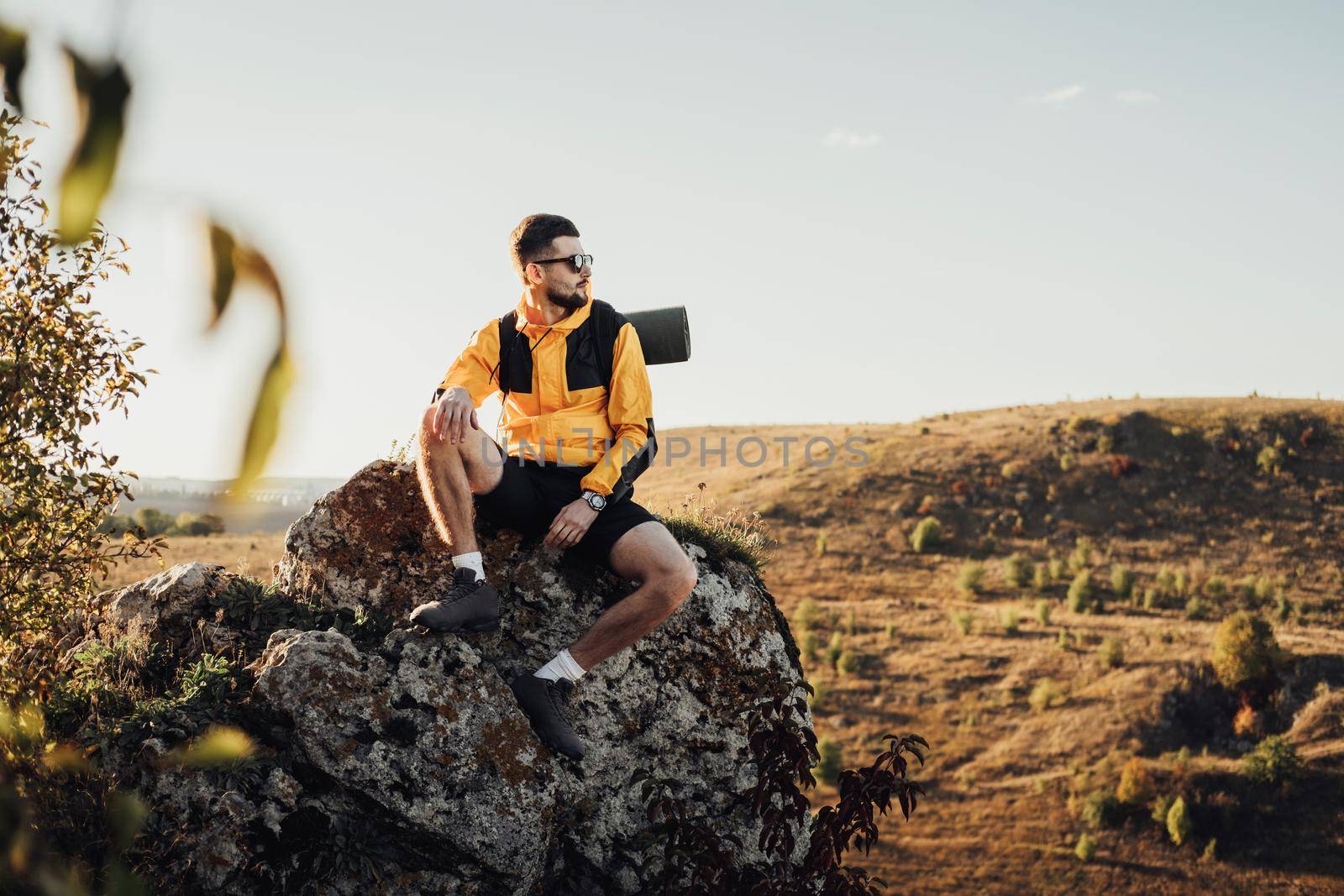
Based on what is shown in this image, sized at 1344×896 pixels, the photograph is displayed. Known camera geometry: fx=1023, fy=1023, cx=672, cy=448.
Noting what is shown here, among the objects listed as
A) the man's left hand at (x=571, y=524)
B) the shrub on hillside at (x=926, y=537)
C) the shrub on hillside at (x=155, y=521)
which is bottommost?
the shrub on hillside at (x=926, y=537)

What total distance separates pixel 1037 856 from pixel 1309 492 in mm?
30637

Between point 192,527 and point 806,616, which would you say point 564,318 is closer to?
point 192,527

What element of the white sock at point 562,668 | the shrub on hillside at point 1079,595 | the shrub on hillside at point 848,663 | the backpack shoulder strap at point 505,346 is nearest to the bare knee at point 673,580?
the white sock at point 562,668

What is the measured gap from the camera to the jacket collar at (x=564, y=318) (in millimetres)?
5828

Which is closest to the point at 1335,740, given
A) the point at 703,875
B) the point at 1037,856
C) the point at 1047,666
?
the point at 1047,666

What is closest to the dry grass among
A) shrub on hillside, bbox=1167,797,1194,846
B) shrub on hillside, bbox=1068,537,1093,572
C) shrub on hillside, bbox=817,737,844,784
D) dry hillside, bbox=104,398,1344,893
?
dry hillside, bbox=104,398,1344,893

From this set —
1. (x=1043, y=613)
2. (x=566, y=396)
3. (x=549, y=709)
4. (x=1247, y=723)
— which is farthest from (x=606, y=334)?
(x=1043, y=613)

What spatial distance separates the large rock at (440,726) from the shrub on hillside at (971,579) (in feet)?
110

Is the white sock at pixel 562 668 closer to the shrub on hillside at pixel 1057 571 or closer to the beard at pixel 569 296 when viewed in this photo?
the beard at pixel 569 296

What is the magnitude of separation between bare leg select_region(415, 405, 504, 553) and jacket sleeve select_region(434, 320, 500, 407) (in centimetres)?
33

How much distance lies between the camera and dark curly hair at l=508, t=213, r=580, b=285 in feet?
19.0

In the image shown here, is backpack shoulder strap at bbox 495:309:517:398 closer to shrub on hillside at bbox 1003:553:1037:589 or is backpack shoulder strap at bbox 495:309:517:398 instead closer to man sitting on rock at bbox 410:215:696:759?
man sitting on rock at bbox 410:215:696:759

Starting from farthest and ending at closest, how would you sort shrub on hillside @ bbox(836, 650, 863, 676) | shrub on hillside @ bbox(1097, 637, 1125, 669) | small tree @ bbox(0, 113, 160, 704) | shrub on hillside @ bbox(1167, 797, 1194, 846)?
shrub on hillside @ bbox(836, 650, 863, 676) < shrub on hillside @ bbox(1097, 637, 1125, 669) < shrub on hillside @ bbox(1167, 797, 1194, 846) < small tree @ bbox(0, 113, 160, 704)

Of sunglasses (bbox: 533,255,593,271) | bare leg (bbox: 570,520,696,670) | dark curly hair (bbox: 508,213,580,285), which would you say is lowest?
bare leg (bbox: 570,520,696,670)
